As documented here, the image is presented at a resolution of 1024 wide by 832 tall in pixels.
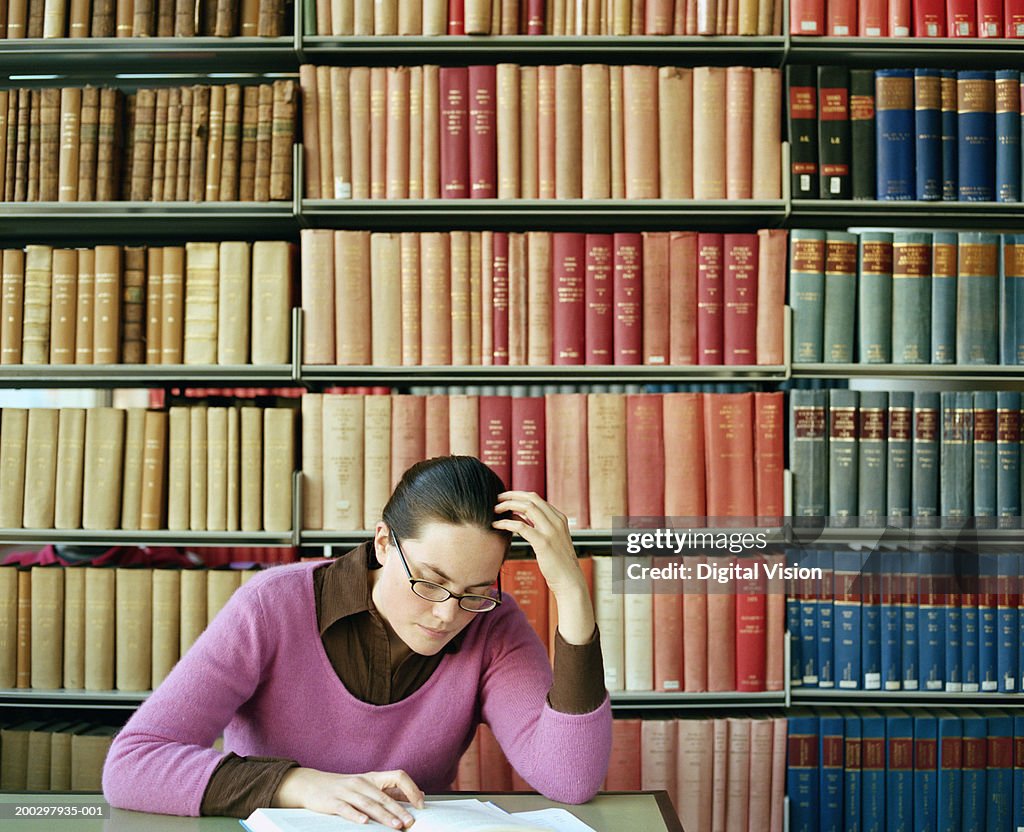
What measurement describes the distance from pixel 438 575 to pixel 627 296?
3.17 ft

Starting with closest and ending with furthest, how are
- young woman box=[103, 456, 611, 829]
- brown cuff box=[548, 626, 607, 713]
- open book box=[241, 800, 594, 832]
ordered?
open book box=[241, 800, 594, 832] → young woman box=[103, 456, 611, 829] → brown cuff box=[548, 626, 607, 713]

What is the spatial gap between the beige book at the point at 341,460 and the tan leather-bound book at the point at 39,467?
0.58 metres

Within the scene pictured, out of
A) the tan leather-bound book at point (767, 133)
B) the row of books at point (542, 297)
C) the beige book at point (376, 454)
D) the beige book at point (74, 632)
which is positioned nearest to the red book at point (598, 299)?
the row of books at point (542, 297)

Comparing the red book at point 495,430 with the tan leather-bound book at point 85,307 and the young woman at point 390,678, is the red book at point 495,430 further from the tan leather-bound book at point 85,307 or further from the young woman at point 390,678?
the tan leather-bound book at point 85,307

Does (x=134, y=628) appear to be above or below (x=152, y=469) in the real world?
below

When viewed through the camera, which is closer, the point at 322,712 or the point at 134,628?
the point at 322,712

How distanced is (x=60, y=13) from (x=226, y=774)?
1.65m

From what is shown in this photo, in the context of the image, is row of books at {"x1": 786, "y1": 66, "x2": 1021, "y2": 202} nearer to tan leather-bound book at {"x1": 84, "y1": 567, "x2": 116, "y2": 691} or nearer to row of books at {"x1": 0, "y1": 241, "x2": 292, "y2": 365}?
row of books at {"x1": 0, "y1": 241, "x2": 292, "y2": 365}

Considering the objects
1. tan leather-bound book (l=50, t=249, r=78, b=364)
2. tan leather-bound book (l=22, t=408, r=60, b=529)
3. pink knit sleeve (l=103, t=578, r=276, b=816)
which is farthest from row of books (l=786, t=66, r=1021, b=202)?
tan leather-bound book (l=22, t=408, r=60, b=529)

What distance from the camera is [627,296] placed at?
1.95 metres

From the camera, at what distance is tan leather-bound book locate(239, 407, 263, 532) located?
192 cm

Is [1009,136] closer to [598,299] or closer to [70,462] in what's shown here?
[598,299]

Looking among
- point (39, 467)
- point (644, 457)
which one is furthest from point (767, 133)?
point (39, 467)

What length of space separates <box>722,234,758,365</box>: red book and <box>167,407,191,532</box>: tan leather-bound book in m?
1.16
